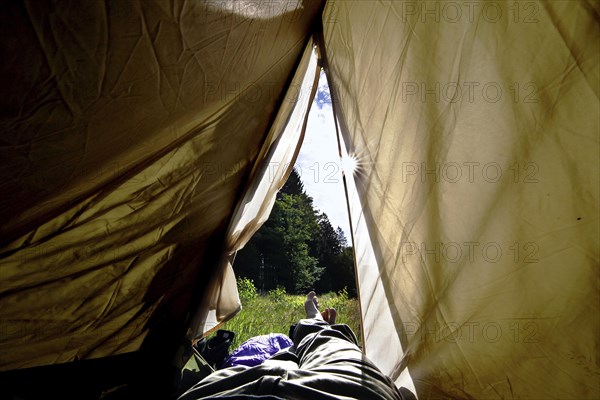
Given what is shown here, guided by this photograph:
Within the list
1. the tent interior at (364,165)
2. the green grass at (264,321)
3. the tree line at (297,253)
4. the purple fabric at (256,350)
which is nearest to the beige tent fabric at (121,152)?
the tent interior at (364,165)

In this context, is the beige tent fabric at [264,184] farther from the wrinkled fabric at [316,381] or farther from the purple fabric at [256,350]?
the wrinkled fabric at [316,381]

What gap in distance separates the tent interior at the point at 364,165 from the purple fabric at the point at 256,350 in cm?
34

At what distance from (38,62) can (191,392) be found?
884 millimetres

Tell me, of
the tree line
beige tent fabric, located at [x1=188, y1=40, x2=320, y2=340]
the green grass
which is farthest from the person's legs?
the tree line

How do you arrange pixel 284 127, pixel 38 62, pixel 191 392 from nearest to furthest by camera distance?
1. pixel 38 62
2. pixel 191 392
3. pixel 284 127

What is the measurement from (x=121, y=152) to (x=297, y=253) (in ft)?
42.3

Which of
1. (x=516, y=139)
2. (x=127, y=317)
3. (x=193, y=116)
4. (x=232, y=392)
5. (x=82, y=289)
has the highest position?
(x=193, y=116)

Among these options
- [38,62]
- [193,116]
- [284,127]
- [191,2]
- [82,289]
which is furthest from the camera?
[284,127]

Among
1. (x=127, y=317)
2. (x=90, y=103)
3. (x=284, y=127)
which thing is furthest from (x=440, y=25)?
(x=127, y=317)

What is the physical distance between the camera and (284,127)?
1750 millimetres

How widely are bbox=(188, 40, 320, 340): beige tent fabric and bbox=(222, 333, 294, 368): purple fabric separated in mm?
320

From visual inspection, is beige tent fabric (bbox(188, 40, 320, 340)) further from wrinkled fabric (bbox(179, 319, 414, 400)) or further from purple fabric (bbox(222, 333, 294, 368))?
wrinkled fabric (bbox(179, 319, 414, 400))

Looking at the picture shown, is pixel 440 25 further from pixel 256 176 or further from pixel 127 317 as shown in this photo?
→ pixel 127 317

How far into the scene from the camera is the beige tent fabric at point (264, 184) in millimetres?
1640
